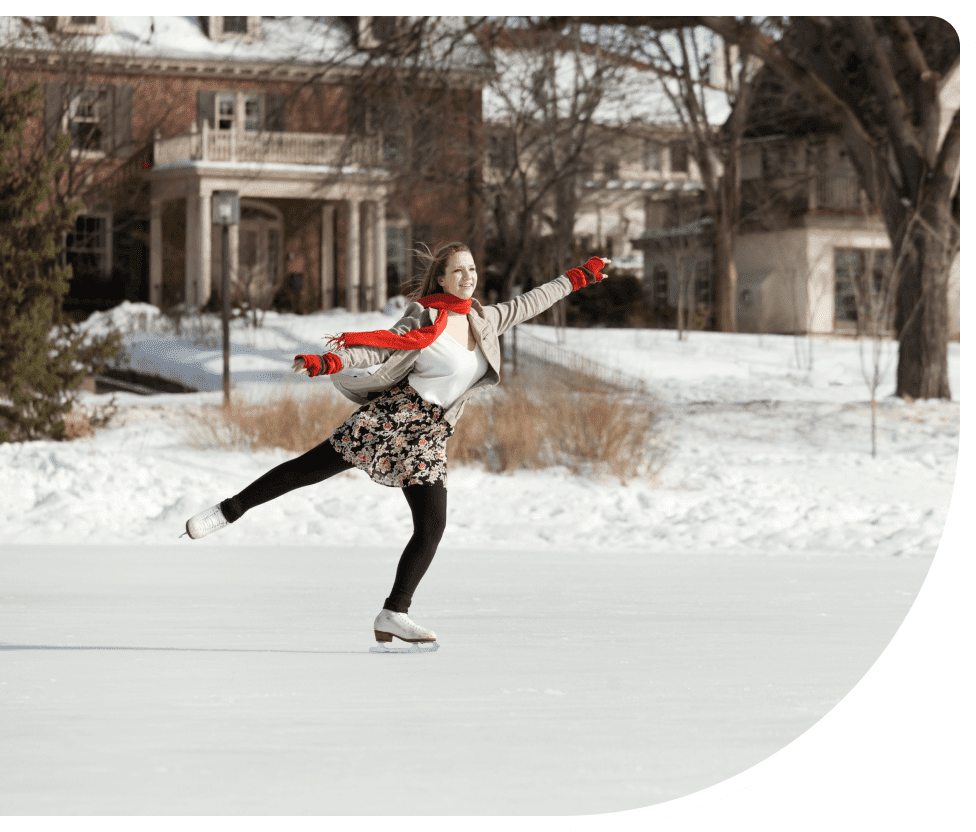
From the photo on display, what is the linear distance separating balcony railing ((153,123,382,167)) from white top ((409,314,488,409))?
16.7 m

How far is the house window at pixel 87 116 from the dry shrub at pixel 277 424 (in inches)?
321

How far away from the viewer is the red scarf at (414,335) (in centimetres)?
414

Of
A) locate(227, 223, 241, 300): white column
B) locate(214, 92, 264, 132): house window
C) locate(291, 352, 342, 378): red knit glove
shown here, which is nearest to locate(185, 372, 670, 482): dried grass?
locate(291, 352, 342, 378): red knit glove

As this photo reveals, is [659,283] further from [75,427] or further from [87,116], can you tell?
[75,427]

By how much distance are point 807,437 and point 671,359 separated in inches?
237

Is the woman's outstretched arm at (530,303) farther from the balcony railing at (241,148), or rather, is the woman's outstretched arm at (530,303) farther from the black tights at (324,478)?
the balcony railing at (241,148)

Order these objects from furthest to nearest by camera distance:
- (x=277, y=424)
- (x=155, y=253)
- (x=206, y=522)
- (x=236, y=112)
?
(x=155, y=253) < (x=236, y=112) < (x=277, y=424) < (x=206, y=522)

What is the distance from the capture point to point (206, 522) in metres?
4.23

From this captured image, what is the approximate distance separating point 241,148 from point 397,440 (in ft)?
57.8

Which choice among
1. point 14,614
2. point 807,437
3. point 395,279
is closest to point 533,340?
point 395,279

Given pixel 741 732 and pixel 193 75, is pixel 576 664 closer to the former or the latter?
pixel 741 732

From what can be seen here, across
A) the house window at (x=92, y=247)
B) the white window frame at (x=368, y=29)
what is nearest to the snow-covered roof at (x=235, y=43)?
the white window frame at (x=368, y=29)

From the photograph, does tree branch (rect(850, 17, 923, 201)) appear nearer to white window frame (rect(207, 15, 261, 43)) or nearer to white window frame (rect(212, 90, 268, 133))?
white window frame (rect(207, 15, 261, 43))

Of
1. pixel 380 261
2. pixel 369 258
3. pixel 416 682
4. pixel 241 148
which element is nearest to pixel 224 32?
pixel 241 148
